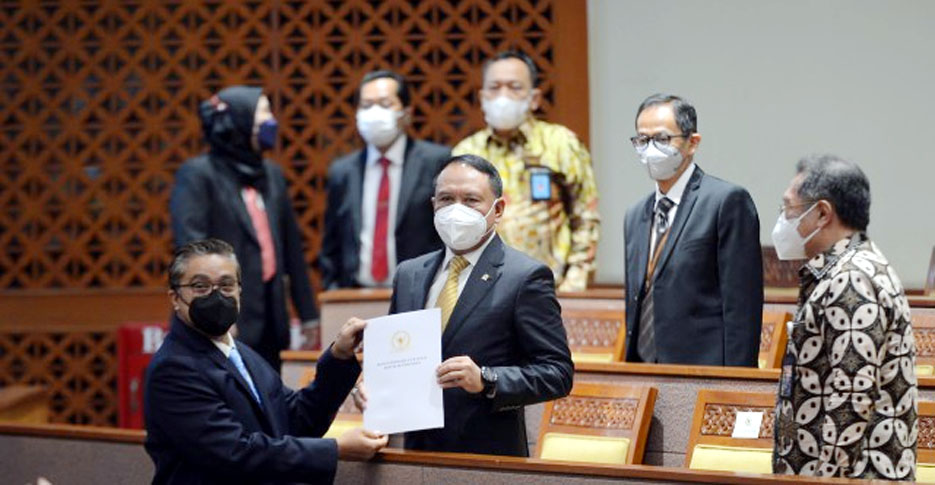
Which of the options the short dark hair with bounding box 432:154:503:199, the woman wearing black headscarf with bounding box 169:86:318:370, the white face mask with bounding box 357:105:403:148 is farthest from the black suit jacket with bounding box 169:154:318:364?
the short dark hair with bounding box 432:154:503:199

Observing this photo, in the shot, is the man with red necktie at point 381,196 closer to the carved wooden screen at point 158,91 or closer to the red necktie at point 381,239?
the red necktie at point 381,239

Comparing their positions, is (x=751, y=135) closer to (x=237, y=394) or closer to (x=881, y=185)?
(x=881, y=185)

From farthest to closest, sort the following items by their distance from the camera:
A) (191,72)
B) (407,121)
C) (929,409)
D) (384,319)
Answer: (191,72), (407,121), (929,409), (384,319)

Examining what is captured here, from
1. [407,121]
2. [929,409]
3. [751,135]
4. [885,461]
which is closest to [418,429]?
[885,461]

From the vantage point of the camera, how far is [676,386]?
466 centimetres

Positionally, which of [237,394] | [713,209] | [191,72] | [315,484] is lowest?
[315,484]

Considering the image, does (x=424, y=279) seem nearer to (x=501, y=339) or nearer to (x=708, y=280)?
(x=501, y=339)

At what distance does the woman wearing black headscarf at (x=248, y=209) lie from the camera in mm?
6062

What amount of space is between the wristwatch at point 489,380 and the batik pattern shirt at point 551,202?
2326 mm

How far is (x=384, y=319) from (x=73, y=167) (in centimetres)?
458

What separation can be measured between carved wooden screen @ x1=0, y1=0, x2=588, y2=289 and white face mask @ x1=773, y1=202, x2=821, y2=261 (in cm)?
385

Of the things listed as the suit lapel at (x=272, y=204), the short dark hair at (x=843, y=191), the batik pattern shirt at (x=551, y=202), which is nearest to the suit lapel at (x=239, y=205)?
the suit lapel at (x=272, y=204)

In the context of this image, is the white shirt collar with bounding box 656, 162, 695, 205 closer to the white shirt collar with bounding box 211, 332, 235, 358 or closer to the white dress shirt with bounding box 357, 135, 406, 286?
the white shirt collar with bounding box 211, 332, 235, 358

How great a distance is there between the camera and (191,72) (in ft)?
25.8
